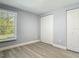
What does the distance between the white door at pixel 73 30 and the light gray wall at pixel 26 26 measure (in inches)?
96.7

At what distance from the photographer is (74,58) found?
2.52 metres

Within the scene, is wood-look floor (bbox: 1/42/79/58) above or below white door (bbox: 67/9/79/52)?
below

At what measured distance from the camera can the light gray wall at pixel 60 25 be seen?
138 inches

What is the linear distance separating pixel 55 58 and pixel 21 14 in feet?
10.4

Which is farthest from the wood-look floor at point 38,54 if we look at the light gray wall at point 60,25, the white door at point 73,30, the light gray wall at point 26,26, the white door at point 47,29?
the white door at point 47,29

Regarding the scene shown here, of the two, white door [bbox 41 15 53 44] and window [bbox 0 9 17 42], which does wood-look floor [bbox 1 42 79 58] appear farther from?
white door [bbox 41 15 53 44]

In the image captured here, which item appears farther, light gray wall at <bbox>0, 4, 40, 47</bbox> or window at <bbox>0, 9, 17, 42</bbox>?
light gray wall at <bbox>0, 4, 40, 47</bbox>

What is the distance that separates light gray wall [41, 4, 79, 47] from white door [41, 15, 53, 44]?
1.22 feet

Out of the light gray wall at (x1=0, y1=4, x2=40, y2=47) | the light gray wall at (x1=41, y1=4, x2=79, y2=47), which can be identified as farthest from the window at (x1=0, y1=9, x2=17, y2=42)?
the light gray wall at (x1=41, y1=4, x2=79, y2=47)

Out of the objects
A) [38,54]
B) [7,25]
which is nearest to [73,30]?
[38,54]

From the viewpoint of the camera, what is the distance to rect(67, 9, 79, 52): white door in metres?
3.05

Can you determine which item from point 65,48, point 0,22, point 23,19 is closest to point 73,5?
point 65,48

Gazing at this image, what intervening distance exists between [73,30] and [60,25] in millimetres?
762

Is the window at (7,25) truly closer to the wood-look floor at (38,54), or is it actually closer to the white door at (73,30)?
the wood-look floor at (38,54)
